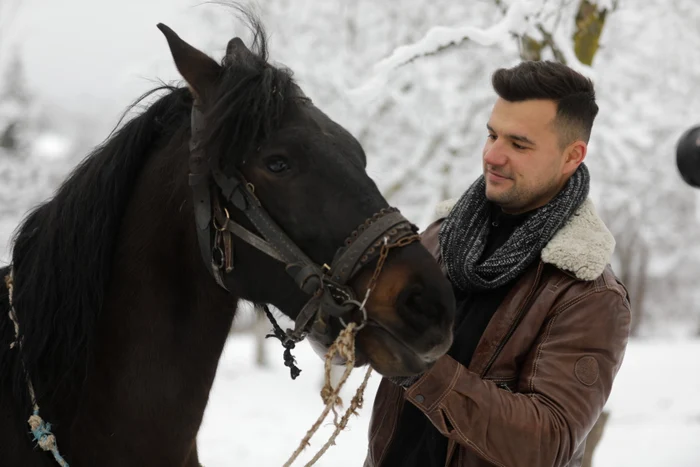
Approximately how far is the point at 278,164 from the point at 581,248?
3.07 feet

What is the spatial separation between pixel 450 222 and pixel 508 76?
0.53 metres

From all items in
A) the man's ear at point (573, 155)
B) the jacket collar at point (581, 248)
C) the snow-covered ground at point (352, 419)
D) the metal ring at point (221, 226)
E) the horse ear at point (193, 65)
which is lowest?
the metal ring at point (221, 226)

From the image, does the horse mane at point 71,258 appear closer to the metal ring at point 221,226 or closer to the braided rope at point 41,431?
the braided rope at point 41,431

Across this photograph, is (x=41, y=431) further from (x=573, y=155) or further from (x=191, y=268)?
(x=573, y=155)

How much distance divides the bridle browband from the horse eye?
3.4 inches

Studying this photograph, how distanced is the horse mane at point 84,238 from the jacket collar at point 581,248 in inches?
35.6

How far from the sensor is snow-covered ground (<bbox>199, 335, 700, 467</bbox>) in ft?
24.8

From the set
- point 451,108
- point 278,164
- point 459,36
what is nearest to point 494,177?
point 278,164

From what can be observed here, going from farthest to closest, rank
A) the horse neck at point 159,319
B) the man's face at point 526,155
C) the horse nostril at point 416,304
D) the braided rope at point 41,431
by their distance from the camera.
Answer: the man's face at point 526,155, the horse neck at point 159,319, the braided rope at point 41,431, the horse nostril at point 416,304

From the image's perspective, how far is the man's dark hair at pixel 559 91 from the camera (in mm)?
2064

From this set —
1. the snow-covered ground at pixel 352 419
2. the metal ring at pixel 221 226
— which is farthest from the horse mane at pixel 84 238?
the snow-covered ground at pixel 352 419

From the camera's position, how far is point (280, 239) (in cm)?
188

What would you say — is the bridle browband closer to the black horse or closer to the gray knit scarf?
the black horse

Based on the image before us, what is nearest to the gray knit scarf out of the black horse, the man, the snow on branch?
the man
